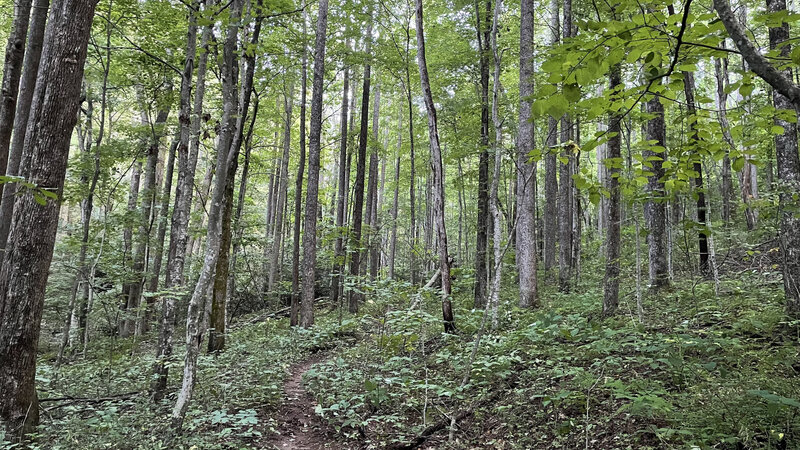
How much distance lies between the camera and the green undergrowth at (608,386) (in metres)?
3.21

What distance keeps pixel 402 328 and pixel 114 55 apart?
11.7 metres

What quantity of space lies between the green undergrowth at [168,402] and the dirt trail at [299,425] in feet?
0.51

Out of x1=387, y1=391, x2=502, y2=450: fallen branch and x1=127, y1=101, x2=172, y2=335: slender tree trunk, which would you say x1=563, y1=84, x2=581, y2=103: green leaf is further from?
x1=127, y1=101, x2=172, y2=335: slender tree trunk

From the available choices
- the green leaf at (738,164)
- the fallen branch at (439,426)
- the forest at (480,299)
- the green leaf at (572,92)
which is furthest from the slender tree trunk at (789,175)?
the green leaf at (572,92)

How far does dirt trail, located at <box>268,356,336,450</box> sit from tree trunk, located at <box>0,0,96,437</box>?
2.85 metres

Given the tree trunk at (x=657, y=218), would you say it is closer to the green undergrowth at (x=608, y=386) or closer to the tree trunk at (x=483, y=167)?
the green undergrowth at (x=608, y=386)

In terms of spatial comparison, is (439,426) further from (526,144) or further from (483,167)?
(483,167)

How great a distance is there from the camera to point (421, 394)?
20.0 ft

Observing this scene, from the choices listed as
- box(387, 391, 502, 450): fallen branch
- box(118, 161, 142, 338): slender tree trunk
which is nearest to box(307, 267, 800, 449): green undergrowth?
box(387, 391, 502, 450): fallen branch

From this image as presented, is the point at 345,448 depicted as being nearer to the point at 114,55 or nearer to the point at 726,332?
the point at 726,332

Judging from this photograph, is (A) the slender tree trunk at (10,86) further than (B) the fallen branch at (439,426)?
Yes

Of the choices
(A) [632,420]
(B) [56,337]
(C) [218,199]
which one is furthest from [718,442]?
(B) [56,337]

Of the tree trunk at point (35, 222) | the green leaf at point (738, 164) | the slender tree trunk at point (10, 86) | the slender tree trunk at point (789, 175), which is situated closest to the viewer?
the green leaf at point (738, 164)

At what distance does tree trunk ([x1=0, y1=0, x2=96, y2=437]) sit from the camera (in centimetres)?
461
